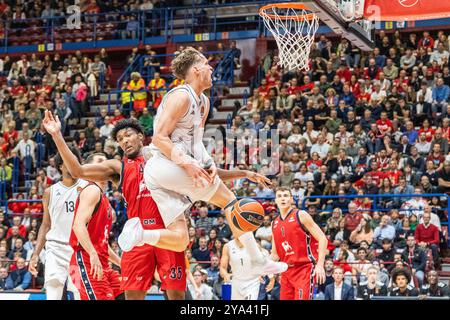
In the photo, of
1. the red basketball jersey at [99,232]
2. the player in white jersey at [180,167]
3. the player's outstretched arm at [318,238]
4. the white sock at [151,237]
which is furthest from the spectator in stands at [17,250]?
the white sock at [151,237]

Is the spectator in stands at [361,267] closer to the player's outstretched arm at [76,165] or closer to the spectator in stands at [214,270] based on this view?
the spectator in stands at [214,270]

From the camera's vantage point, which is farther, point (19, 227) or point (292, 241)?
point (19, 227)

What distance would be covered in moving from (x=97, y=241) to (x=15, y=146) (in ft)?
44.1

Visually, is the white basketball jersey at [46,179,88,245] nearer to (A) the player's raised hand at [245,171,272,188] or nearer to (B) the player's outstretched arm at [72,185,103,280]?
(B) the player's outstretched arm at [72,185,103,280]

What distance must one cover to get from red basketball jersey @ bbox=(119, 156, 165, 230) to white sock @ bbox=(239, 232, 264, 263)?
0.74m

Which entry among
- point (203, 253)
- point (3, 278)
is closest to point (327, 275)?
point (203, 253)

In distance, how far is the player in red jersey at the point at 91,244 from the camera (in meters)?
7.55

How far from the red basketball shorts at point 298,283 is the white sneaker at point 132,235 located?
129 inches

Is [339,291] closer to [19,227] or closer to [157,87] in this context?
[19,227]

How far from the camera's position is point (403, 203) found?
14.7 meters

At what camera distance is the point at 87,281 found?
7.65 metres

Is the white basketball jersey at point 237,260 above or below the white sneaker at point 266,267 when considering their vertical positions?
below

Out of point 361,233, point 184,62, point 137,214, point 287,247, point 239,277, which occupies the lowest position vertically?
point 239,277

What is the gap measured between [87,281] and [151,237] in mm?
1507
